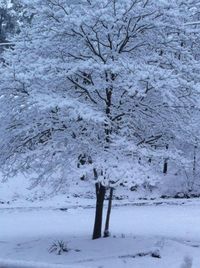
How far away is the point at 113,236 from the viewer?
1332 cm

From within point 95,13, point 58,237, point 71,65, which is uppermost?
point 95,13

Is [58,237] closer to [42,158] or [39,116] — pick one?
[42,158]

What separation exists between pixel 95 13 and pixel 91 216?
10970mm

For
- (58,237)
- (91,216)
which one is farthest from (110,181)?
(91,216)

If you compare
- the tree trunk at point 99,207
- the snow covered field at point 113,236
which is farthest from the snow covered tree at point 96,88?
the snow covered field at point 113,236

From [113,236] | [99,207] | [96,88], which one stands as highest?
[96,88]

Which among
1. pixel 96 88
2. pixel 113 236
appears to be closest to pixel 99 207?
pixel 113 236

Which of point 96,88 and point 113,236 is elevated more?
point 96,88

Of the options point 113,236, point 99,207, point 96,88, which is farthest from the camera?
point 113,236

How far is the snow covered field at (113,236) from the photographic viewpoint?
10.2 metres

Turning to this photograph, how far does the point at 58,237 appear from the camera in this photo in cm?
1384

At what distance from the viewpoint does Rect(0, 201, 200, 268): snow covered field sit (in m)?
10.2

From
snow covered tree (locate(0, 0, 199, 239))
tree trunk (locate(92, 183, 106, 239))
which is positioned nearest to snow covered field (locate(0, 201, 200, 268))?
tree trunk (locate(92, 183, 106, 239))

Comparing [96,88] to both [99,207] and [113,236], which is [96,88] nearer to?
[99,207]
